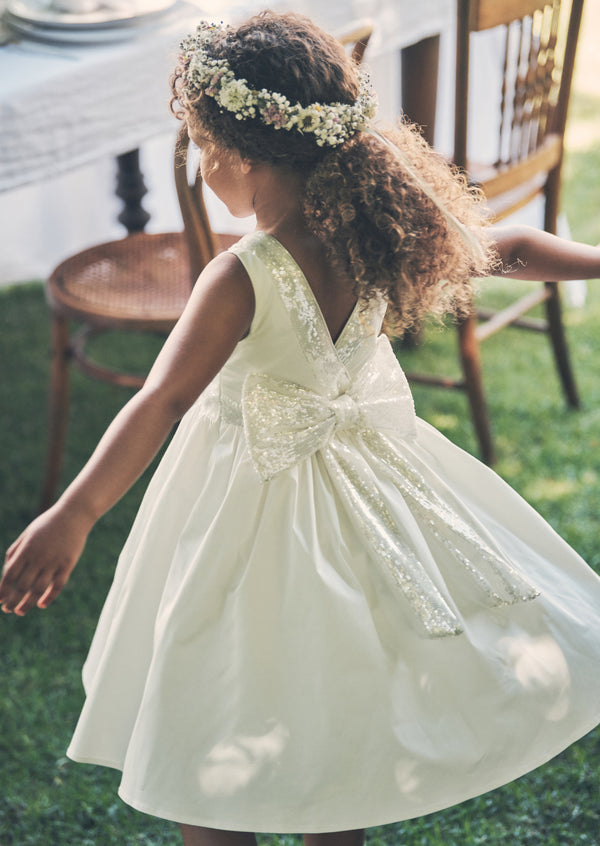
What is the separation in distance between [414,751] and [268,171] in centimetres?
59

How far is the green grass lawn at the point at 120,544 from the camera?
138cm

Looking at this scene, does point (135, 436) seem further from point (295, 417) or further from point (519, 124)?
point (519, 124)

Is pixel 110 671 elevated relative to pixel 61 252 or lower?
elevated

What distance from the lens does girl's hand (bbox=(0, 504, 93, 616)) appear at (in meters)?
0.86

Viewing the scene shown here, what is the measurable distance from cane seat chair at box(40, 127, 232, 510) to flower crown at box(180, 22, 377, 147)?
Answer: 66 cm

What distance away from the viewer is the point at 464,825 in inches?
53.7

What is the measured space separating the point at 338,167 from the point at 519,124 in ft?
3.80

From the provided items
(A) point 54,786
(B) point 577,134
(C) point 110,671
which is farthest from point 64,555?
(B) point 577,134

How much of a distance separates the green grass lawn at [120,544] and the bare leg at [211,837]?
34cm

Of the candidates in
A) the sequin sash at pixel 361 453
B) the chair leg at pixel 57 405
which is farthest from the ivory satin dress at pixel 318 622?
the chair leg at pixel 57 405

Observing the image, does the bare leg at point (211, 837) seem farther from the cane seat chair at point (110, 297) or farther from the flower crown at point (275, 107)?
the cane seat chair at point (110, 297)

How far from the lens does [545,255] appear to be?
3.74ft

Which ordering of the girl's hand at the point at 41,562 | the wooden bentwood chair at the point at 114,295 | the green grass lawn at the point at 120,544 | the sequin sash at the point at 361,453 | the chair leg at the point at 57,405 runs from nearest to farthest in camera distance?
1. the girl's hand at the point at 41,562
2. the sequin sash at the point at 361,453
3. the green grass lawn at the point at 120,544
4. the wooden bentwood chair at the point at 114,295
5. the chair leg at the point at 57,405

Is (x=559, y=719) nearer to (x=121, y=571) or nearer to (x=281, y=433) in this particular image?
(x=281, y=433)
